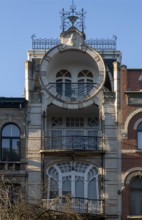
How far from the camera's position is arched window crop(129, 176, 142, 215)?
3984 centimetres

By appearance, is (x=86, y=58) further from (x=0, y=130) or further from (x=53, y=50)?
(x=0, y=130)

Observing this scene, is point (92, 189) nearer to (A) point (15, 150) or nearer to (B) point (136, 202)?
(B) point (136, 202)

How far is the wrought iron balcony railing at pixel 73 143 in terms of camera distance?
1606 inches

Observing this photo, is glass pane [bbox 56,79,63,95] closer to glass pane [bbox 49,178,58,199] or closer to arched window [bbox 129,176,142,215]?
glass pane [bbox 49,178,58,199]

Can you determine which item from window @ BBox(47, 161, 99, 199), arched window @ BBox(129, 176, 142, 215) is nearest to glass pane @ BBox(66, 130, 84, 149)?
window @ BBox(47, 161, 99, 199)

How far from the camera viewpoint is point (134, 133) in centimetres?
4072

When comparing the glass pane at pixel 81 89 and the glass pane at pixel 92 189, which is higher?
the glass pane at pixel 81 89

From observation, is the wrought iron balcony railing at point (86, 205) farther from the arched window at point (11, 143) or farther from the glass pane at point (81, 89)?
the glass pane at point (81, 89)

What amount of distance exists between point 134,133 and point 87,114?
3.07 meters

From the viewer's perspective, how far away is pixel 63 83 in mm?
41969

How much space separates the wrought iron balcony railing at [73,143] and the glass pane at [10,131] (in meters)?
1.56

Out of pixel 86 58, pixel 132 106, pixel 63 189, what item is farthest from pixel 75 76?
pixel 63 189

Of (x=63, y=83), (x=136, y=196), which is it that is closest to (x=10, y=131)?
(x=63, y=83)

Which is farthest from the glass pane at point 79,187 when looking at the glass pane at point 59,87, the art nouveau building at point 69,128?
the glass pane at point 59,87
